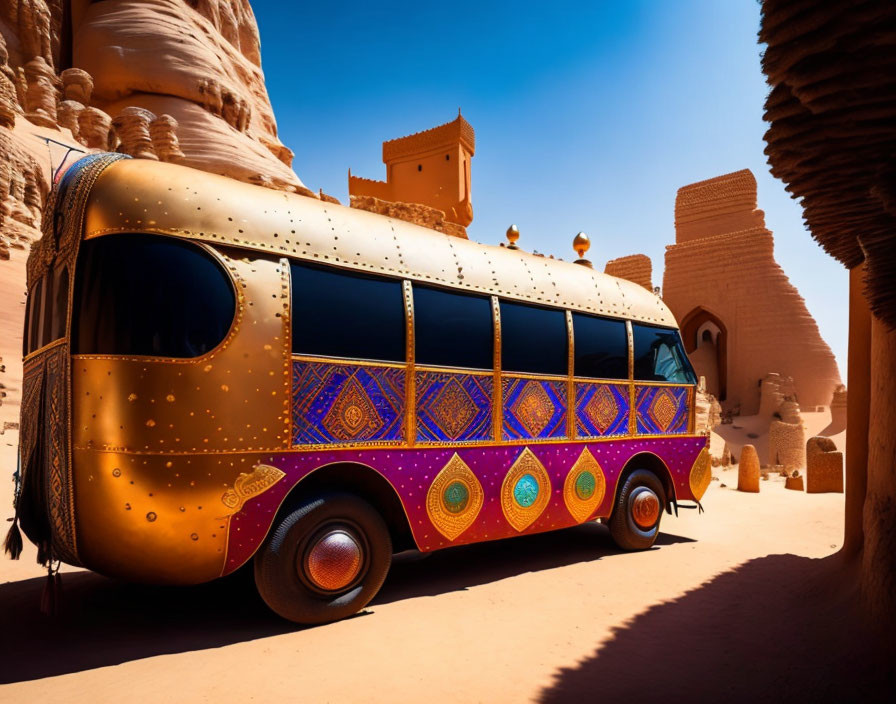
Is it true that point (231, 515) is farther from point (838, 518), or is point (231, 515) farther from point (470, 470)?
point (838, 518)

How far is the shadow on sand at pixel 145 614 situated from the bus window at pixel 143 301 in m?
Answer: 1.80

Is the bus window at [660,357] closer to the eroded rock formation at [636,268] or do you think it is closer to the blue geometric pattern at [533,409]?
the blue geometric pattern at [533,409]

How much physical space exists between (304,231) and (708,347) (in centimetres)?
3176

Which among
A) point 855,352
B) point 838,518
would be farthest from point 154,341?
point 838,518

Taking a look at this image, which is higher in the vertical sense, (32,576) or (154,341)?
(154,341)

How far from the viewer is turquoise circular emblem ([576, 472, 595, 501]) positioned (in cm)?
563

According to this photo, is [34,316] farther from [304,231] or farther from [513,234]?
[513,234]

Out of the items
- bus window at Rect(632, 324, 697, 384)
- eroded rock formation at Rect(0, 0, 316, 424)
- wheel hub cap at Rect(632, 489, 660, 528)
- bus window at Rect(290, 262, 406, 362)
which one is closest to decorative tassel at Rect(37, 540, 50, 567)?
bus window at Rect(290, 262, 406, 362)

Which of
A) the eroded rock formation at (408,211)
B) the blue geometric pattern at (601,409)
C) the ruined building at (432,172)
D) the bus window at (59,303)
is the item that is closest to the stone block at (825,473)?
the blue geometric pattern at (601,409)

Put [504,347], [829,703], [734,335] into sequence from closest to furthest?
[829,703] < [504,347] < [734,335]

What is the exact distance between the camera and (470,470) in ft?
15.5

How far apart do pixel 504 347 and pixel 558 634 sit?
7.77 ft

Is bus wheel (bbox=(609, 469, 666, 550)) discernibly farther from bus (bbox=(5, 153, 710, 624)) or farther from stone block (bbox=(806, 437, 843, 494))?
stone block (bbox=(806, 437, 843, 494))

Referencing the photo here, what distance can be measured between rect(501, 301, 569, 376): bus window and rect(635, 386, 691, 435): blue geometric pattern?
54.1 inches
